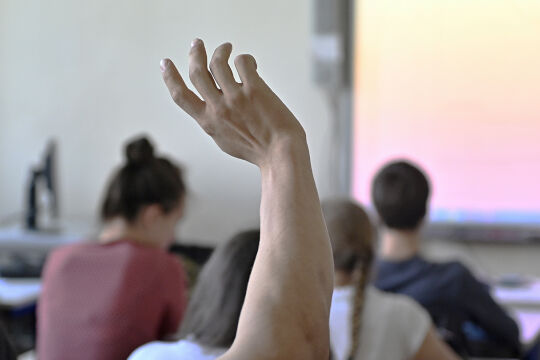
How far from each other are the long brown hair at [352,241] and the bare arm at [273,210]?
1152 millimetres

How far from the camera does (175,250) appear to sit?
304 centimetres

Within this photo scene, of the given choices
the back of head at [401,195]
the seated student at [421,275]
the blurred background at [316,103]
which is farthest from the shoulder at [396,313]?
the blurred background at [316,103]

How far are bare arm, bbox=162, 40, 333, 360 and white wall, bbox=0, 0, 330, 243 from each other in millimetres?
3217

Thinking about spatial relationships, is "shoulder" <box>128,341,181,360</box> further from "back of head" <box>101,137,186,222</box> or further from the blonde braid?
"back of head" <box>101,137,186,222</box>

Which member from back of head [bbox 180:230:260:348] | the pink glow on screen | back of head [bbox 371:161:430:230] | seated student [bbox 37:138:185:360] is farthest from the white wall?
back of head [bbox 180:230:260:348]

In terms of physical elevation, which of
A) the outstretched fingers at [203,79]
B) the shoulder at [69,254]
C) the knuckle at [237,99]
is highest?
the outstretched fingers at [203,79]

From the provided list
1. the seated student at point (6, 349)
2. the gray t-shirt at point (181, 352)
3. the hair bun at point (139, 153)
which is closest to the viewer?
the seated student at point (6, 349)

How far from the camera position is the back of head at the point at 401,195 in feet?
7.66

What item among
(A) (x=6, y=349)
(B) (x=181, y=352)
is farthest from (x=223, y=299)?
(A) (x=6, y=349)

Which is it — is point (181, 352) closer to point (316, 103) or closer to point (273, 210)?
point (273, 210)

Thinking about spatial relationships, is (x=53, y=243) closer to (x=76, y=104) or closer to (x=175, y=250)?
(x=175, y=250)

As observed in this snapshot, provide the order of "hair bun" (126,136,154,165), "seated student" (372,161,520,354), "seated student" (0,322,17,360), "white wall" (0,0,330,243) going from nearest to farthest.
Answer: "seated student" (0,322,17,360) → "seated student" (372,161,520,354) → "hair bun" (126,136,154,165) → "white wall" (0,0,330,243)

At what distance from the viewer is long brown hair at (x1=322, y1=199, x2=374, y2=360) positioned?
1.71 m

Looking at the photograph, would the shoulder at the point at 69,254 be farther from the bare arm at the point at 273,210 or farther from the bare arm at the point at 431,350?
the bare arm at the point at 273,210
